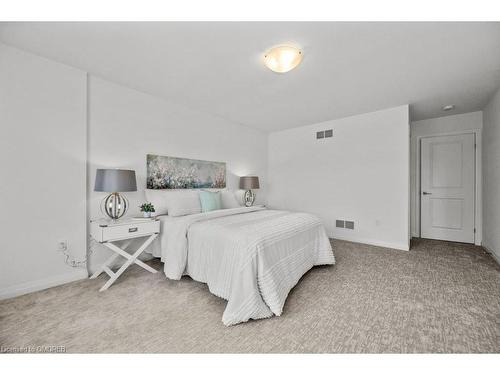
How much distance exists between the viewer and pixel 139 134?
119 inches

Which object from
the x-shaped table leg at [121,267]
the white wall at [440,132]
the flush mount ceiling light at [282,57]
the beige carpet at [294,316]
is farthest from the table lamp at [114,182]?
the white wall at [440,132]

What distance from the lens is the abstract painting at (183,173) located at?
10.4ft

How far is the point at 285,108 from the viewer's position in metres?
3.71

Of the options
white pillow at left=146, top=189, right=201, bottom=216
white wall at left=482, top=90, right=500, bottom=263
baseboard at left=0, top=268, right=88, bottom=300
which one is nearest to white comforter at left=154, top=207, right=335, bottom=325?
white pillow at left=146, top=189, right=201, bottom=216

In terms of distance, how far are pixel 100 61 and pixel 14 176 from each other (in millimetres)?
1437

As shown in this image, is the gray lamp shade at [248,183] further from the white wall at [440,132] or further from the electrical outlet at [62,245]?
the white wall at [440,132]

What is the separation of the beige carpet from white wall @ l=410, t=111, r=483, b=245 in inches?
71.5

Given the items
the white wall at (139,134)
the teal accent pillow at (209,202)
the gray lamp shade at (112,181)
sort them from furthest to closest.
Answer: the teal accent pillow at (209,202) → the white wall at (139,134) → the gray lamp shade at (112,181)

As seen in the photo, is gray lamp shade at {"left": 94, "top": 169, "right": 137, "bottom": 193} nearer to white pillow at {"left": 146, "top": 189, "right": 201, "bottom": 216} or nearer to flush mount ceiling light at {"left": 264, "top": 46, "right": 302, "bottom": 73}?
white pillow at {"left": 146, "top": 189, "right": 201, "bottom": 216}

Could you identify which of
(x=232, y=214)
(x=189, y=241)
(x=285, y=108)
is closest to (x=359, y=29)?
(x=285, y=108)

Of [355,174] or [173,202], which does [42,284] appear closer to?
[173,202]

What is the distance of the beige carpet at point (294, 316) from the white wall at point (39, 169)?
12.0 inches

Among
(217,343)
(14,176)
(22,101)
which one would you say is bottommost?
(217,343)

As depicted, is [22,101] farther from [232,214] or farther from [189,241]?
→ [232,214]
